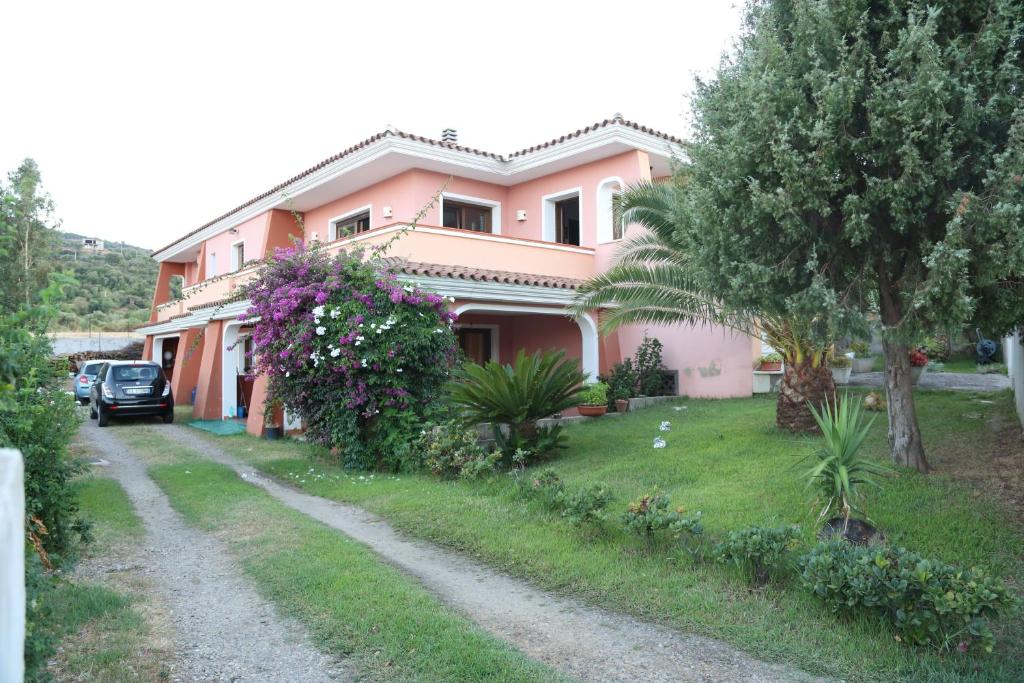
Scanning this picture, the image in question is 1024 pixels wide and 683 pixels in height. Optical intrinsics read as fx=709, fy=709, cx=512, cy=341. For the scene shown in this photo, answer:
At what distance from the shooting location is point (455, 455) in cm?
939

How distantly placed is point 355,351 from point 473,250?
440 cm

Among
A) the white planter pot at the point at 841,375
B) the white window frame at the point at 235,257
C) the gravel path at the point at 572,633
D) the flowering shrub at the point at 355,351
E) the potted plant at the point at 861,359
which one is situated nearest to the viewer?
the gravel path at the point at 572,633

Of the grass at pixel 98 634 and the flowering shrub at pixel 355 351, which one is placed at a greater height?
the flowering shrub at pixel 355 351

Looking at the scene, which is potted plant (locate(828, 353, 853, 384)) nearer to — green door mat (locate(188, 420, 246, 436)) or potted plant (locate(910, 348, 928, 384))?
potted plant (locate(910, 348, 928, 384))

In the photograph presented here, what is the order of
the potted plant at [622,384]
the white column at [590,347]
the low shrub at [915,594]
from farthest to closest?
1. the white column at [590,347]
2. the potted plant at [622,384]
3. the low shrub at [915,594]

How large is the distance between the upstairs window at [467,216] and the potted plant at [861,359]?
9274mm

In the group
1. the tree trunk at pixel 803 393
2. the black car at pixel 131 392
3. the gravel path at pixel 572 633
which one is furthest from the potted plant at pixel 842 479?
the black car at pixel 131 392

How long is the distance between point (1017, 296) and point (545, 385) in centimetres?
633

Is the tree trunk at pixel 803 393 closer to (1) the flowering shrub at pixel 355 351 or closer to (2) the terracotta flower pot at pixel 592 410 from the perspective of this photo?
(2) the terracotta flower pot at pixel 592 410

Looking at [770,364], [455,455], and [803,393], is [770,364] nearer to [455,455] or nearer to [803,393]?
[803,393]

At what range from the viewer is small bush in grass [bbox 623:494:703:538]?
18.7ft

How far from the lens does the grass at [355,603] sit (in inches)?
163

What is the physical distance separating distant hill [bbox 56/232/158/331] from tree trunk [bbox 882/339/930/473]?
129ft

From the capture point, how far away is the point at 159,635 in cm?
474
